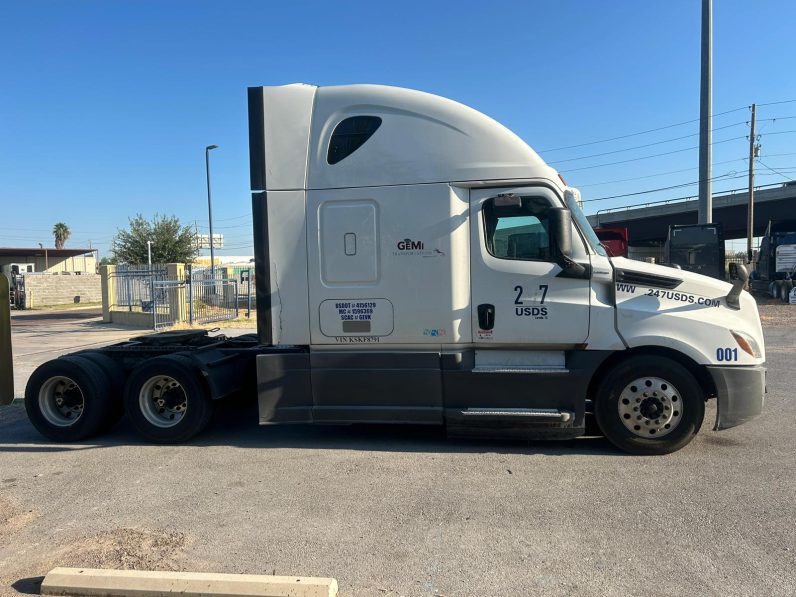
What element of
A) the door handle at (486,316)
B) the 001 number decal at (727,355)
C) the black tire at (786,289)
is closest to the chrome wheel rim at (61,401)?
the door handle at (486,316)

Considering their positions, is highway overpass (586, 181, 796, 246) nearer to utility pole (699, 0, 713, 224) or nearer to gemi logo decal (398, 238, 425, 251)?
utility pole (699, 0, 713, 224)

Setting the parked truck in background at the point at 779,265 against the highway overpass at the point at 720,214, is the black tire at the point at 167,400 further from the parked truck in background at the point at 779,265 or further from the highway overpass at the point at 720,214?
the highway overpass at the point at 720,214

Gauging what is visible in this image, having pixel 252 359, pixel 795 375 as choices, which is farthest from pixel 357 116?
pixel 795 375

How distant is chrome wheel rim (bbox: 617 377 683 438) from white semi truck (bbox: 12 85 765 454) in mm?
13

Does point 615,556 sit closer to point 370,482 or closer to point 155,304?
point 370,482

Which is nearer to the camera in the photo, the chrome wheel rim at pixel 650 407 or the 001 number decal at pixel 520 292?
the chrome wheel rim at pixel 650 407

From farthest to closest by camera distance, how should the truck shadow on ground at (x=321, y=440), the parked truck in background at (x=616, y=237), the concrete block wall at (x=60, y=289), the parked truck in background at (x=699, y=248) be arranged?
the concrete block wall at (x=60, y=289), the parked truck in background at (x=699, y=248), the parked truck in background at (x=616, y=237), the truck shadow on ground at (x=321, y=440)

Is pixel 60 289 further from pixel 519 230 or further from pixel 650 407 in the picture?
pixel 650 407

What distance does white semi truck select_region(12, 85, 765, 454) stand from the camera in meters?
5.26

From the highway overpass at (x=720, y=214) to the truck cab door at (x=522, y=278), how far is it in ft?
161

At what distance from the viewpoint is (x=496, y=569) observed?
135 inches

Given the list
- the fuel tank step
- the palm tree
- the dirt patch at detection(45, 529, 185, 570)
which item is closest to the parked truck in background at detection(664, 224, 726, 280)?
the fuel tank step

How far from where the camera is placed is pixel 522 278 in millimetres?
5441

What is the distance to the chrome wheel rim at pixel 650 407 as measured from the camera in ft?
17.2
